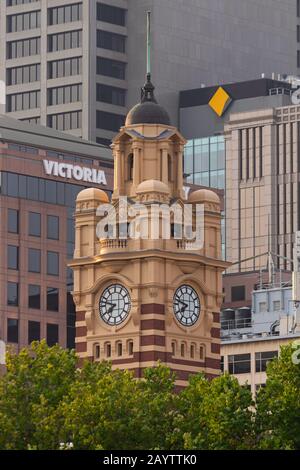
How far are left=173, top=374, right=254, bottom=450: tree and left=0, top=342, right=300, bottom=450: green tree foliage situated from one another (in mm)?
59

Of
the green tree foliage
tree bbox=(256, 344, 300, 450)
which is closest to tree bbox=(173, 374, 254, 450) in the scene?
the green tree foliage

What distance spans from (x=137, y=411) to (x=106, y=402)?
2255 millimetres

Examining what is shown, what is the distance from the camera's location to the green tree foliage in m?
178

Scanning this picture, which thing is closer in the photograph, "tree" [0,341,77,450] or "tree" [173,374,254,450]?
"tree" [173,374,254,450]

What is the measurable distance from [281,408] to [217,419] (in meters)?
3.89

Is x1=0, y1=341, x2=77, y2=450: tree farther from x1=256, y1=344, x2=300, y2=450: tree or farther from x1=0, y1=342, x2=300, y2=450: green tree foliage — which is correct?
x1=256, y1=344, x2=300, y2=450: tree

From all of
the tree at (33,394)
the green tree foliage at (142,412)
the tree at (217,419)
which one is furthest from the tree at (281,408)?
the tree at (33,394)

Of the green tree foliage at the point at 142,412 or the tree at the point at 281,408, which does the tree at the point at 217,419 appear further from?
the tree at the point at 281,408

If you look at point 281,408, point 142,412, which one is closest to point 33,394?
point 142,412

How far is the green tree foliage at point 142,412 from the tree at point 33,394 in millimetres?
60

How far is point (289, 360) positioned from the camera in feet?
602

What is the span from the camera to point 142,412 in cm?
18250
